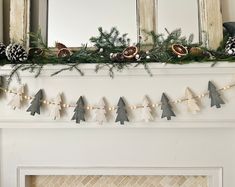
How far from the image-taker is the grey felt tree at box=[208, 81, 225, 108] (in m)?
1.36

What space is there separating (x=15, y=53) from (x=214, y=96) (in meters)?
0.82

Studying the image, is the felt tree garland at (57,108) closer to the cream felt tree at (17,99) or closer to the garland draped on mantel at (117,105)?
the garland draped on mantel at (117,105)

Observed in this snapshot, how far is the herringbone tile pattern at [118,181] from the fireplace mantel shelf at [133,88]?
271mm

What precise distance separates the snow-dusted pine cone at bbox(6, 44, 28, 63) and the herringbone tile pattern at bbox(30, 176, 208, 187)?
0.55 meters

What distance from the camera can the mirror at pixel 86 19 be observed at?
150cm

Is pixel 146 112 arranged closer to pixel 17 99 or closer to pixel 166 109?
pixel 166 109

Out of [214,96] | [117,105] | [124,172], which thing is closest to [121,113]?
[117,105]

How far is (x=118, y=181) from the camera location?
1534mm

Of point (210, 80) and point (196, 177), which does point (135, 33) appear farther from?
point (196, 177)

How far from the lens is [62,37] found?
4.95ft

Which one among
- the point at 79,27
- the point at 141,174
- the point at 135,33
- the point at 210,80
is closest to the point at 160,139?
the point at 141,174

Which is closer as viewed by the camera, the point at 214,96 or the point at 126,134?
the point at 214,96

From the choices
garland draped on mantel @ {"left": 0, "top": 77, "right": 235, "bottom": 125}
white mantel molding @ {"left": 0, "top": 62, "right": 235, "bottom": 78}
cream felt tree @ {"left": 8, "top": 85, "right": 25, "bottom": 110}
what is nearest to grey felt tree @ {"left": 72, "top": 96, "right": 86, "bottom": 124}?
garland draped on mantel @ {"left": 0, "top": 77, "right": 235, "bottom": 125}

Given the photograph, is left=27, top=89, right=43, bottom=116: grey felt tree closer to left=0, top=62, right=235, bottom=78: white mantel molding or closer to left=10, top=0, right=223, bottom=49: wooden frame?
left=0, top=62, right=235, bottom=78: white mantel molding
